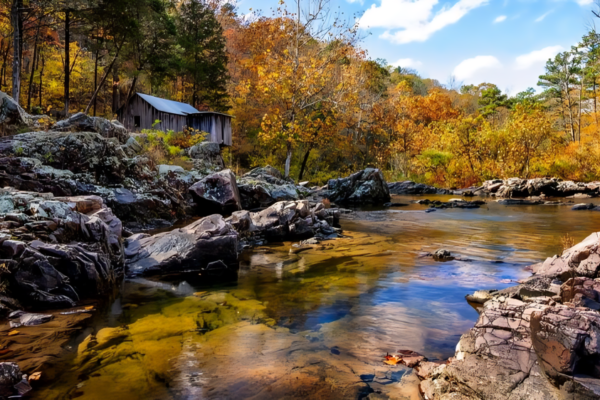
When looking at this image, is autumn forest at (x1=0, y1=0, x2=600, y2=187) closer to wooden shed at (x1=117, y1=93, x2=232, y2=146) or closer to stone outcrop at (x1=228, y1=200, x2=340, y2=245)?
wooden shed at (x1=117, y1=93, x2=232, y2=146)

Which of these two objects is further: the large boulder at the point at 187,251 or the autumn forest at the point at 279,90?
the autumn forest at the point at 279,90

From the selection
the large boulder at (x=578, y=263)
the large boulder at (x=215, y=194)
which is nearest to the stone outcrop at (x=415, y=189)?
the large boulder at (x=215, y=194)

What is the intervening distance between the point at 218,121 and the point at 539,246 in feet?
78.7

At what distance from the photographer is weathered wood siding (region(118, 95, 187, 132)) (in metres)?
27.0

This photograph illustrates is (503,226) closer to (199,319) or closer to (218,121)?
(199,319)

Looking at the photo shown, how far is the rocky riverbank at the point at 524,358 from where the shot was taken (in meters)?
2.62

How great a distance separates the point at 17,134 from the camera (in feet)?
36.0

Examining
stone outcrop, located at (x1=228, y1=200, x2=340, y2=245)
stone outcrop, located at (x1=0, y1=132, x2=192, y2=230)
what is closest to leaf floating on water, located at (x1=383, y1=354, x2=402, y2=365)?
stone outcrop, located at (x1=228, y1=200, x2=340, y2=245)

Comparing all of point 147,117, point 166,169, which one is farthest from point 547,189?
point 147,117

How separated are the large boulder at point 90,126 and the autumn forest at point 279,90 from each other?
8310 mm

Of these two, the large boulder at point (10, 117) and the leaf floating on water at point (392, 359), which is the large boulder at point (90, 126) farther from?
the leaf floating on water at point (392, 359)

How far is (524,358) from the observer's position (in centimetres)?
291

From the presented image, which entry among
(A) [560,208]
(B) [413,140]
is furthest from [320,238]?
(B) [413,140]

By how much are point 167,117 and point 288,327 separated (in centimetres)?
2554
